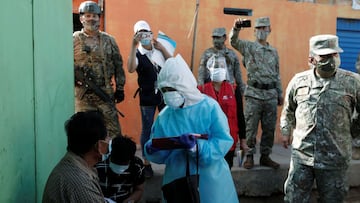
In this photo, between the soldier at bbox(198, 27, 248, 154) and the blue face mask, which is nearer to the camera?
the blue face mask

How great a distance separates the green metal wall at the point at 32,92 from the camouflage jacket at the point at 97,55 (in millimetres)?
1084

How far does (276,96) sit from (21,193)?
382 cm

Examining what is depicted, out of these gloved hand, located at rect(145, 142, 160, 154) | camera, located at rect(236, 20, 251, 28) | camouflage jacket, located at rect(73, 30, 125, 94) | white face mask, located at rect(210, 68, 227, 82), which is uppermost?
camera, located at rect(236, 20, 251, 28)

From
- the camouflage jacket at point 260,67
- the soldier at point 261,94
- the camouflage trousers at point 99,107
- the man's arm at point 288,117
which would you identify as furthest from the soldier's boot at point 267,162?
the camouflage trousers at point 99,107

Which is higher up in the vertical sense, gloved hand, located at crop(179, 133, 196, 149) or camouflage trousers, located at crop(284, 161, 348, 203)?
gloved hand, located at crop(179, 133, 196, 149)

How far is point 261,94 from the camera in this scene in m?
5.51

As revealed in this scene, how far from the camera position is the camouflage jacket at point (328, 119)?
4082 mm

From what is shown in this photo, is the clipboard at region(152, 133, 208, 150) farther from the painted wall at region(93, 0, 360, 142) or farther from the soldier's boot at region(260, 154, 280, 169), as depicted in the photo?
the painted wall at region(93, 0, 360, 142)

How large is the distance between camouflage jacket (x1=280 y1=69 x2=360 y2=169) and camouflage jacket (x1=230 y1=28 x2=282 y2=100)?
1.29 metres

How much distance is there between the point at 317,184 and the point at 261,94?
1591 mm

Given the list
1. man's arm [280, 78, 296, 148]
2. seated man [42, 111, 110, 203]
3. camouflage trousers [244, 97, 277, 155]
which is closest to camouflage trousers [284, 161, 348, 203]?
man's arm [280, 78, 296, 148]

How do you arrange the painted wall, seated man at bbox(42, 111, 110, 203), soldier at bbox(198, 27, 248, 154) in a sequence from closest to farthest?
seated man at bbox(42, 111, 110, 203) < soldier at bbox(198, 27, 248, 154) < the painted wall

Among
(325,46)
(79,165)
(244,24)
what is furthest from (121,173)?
(244,24)

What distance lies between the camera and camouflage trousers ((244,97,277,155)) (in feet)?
18.0
